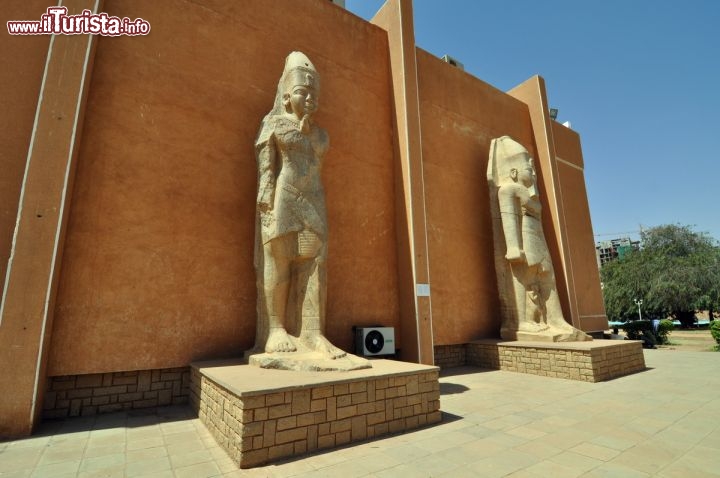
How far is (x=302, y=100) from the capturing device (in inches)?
180

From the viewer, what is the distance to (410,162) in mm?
6262

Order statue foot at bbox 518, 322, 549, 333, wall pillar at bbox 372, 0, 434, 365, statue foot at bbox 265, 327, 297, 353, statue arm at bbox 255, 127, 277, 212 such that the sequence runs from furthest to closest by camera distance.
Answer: statue foot at bbox 518, 322, 549, 333 < wall pillar at bbox 372, 0, 434, 365 < statue arm at bbox 255, 127, 277, 212 < statue foot at bbox 265, 327, 297, 353

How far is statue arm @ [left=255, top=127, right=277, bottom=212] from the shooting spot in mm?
4379

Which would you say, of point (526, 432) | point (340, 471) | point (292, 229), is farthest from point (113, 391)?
point (526, 432)

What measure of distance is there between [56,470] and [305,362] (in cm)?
198

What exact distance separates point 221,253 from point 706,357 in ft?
33.1

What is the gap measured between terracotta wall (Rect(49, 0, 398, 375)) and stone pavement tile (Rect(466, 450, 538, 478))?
2968mm

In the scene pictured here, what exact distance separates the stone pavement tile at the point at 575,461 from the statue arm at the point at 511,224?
4476 mm

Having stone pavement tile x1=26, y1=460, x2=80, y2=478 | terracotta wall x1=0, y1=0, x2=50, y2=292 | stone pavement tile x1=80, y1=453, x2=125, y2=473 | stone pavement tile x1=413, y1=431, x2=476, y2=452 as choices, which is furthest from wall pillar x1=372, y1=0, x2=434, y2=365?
terracotta wall x1=0, y1=0, x2=50, y2=292

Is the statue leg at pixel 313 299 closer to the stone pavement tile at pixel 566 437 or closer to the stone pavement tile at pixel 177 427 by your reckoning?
the stone pavement tile at pixel 177 427

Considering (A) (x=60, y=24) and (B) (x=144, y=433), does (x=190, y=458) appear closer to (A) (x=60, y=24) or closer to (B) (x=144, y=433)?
(B) (x=144, y=433)

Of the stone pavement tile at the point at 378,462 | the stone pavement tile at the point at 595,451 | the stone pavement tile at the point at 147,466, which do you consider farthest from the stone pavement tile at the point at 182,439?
the stone pavement tile at the point at 595,451

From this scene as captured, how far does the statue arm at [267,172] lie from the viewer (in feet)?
14.4

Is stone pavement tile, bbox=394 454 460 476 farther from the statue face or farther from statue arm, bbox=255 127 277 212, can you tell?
the statue face
